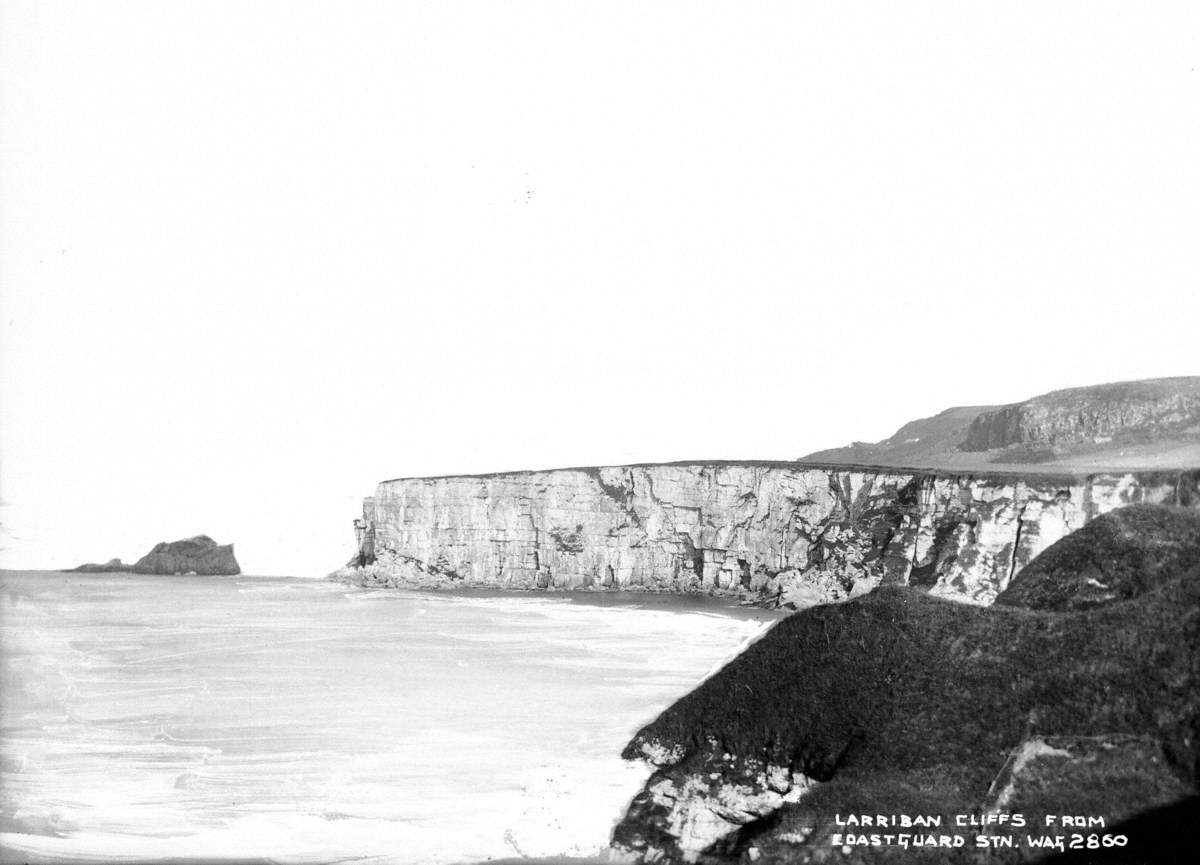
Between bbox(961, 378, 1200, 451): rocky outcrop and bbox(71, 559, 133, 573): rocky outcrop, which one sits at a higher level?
bbox(961, 378, 1200, 451): rocky outcrop

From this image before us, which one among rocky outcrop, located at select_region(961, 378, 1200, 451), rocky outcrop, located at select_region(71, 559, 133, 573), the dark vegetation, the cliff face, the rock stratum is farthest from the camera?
the rock stratum

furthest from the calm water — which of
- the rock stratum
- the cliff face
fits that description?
the rock stratum

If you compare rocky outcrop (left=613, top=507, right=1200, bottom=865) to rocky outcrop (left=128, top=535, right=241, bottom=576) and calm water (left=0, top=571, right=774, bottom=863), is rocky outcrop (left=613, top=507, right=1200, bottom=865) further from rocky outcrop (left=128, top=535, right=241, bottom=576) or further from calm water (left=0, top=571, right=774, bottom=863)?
rocky outcrop (left=128, top=535, right=241, bottom=576)

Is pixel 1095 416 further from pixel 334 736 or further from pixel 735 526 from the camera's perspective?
pixel 334 736

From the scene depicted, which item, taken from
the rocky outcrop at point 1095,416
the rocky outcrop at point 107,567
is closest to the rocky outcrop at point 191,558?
the rocky outcrop at point 107,567

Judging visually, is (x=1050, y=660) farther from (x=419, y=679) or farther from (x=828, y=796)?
(x=419, y=679)

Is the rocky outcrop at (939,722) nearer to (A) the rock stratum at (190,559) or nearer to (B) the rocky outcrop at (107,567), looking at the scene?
(B) the rocky outcrop at (107,567)
